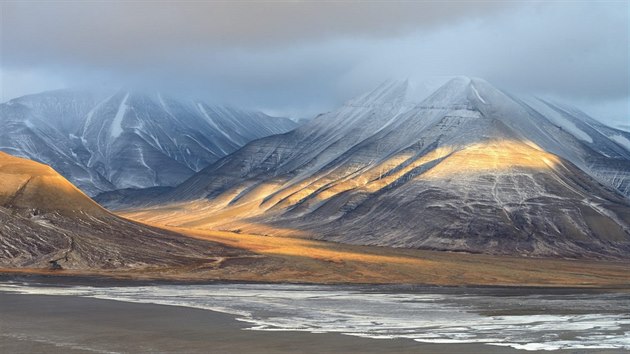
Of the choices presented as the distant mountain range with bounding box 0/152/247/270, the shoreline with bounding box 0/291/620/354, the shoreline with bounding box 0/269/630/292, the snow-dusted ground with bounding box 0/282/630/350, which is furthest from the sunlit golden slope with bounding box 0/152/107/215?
the shoreline with bounding box 0/291/620/354

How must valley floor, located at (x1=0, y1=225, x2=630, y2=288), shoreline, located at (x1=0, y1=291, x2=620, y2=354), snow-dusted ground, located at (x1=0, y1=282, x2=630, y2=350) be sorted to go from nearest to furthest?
shoreline, located at (x1=0, y1=291, x2=620, y2=354) < snow-dusted ground, located at (x1=0, y1=282, x2=630, y2=350) < valley floor, located at (x1=0, y1=225, x2=630, y2=288)

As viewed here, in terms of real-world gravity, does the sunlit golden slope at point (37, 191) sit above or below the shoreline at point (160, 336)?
above

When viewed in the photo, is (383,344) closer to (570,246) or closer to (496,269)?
(496,269)

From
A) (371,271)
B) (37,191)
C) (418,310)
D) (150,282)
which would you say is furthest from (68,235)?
(418,310)

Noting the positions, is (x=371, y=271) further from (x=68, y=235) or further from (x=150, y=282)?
(x=68, y=235)

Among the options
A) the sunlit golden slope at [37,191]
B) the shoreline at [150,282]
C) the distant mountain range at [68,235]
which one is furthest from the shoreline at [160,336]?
the sunlit golden slope at [37,191]

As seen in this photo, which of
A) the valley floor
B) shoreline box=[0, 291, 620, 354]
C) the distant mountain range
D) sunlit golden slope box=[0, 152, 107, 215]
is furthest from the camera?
sunlit golden slope box=[0, 152, 107, 215]

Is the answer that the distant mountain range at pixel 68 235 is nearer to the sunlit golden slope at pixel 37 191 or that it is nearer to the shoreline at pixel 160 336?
the sunlit golden slope at pixel 37 191

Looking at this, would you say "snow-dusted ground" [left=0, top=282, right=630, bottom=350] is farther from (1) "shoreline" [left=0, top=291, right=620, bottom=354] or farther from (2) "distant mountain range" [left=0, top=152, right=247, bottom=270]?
(2) "distant mountain range" [left=0, top=152, right=247, bottom=270]

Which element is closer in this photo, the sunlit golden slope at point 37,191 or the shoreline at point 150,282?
the shoreline at point 150,282

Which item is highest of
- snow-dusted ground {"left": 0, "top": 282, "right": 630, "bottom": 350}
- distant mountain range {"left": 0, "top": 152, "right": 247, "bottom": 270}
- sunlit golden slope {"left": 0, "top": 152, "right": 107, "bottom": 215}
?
sunlit golden slope {"left": 0, "top": 152, "right": 107, "bottom": 215}

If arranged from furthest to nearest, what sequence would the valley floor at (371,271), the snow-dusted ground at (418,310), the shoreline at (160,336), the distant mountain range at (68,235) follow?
the distant mountain range at (68,235), the valley floor at (371,271), the snow-dusted ground at (418,310), the shoreline at (160,336)

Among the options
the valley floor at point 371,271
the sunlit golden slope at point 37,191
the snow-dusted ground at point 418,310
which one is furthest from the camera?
the sunlit golden slope at point 37,191

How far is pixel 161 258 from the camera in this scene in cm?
11550
